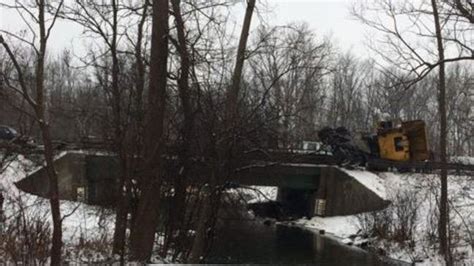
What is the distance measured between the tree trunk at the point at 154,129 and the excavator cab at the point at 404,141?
29668 millimetres

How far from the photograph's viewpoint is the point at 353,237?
32.2m

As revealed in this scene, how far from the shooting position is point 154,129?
13242 mm

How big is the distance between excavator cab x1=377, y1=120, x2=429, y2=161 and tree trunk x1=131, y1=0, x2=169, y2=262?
29.7 metres

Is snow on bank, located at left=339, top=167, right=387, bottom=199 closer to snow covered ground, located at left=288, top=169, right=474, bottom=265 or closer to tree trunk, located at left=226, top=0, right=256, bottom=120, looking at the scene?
snow covered ground, located at left=288, top=169, right=474, bottom=265

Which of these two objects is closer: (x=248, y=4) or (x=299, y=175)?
(x=248, y=4)

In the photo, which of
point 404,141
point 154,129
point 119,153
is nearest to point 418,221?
point 404,141

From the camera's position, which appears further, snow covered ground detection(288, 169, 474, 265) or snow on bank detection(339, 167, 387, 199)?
snow on bank detection(339, 167, 387, 199)

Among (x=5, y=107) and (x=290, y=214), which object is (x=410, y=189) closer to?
(x=290, y=214)

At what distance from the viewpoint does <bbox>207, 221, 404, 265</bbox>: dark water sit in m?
24.5

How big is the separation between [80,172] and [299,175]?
14.3m

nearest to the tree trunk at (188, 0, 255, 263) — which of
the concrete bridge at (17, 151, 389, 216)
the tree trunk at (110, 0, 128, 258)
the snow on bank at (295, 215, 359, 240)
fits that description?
the tree trunk at (110, 0, 128, 258)

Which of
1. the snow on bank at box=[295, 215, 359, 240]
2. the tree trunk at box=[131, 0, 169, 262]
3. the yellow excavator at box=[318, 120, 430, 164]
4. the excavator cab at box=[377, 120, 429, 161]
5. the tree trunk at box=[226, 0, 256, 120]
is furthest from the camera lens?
the yellow excavator at box=[318, 120, 430, 164]

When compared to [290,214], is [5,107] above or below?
above

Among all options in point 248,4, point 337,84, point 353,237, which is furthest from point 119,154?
point 337,84
